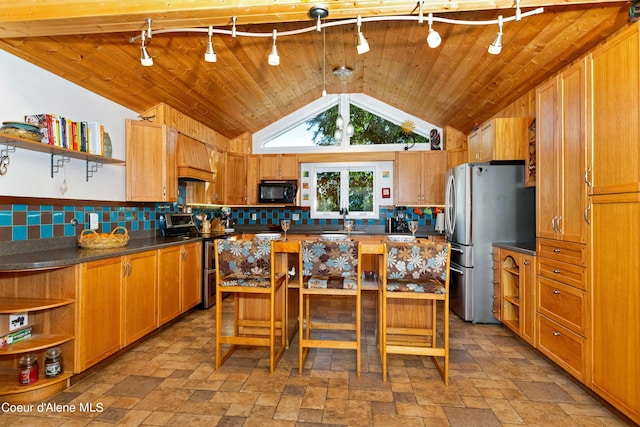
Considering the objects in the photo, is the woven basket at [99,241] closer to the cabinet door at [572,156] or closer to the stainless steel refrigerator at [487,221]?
the stainless steel refrigerator at [487,221]

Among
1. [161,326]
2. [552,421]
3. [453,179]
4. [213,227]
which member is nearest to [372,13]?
[453,179]

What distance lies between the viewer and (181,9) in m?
2.03

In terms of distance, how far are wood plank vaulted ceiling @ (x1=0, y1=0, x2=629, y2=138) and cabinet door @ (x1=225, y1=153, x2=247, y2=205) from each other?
49 centimetres

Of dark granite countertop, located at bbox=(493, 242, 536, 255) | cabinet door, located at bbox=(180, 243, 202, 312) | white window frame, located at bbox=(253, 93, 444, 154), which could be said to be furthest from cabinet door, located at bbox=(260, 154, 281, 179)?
dark granite countertop, located at bbox=(493, 242, 536, 255)

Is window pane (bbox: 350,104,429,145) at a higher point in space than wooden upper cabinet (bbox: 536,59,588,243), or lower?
higher

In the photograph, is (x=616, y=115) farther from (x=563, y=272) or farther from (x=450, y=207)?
(x=450, y=207)

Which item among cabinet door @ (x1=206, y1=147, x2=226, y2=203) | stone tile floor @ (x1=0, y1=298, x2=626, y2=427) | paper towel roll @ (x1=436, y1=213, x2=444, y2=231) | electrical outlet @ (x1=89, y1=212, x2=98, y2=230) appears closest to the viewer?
stone tile floor @ (x1=0, y1=298, x2=626, y2=427)

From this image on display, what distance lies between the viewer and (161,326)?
326cm

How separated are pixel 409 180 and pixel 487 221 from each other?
1.77 meters

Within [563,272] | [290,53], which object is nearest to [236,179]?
[290,53]

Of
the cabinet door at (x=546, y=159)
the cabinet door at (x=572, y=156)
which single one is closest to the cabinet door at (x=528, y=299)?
the cabinet door at (x=546, y=159)

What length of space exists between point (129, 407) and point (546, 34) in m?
3.96

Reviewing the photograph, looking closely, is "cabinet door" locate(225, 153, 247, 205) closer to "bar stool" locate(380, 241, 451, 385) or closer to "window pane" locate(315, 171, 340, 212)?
"window pane" locate(315, 171, 340, 212)

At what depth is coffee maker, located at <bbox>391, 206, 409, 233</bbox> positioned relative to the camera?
17.4 ft
